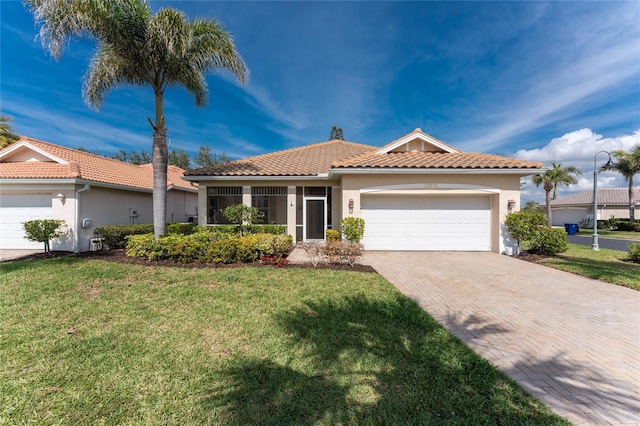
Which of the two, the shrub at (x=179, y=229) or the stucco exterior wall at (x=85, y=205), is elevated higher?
the stucco exterior wall at (x=85, y=205)

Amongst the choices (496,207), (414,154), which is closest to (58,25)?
(414,154)

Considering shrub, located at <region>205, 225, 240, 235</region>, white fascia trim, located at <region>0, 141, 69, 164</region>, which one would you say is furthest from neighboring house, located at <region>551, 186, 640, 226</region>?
white fascia trim, located at <region>0, 141, 69, 164</region>

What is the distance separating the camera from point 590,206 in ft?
105

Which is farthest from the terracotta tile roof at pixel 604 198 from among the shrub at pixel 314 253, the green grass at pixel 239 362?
the green grass at pixel 239 362

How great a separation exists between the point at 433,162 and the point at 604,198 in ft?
140

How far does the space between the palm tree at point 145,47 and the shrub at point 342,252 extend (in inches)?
248

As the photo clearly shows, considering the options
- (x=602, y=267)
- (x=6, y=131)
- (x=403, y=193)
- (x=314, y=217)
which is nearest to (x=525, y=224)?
(x=602, y=267)

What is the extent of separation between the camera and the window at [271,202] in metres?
13.3

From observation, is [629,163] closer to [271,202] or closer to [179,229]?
[271,202]

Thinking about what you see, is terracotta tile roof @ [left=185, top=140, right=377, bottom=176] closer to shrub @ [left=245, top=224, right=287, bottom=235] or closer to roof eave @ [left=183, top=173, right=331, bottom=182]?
roof eave @ [left=183, top=173, right=331, bottom=182]

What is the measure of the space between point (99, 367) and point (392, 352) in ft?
12.4

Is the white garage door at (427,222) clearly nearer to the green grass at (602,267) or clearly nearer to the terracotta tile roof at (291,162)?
the green grass at (602,267)

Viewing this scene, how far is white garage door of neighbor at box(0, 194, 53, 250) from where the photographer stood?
1111cm

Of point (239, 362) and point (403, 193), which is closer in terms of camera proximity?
point (239, 362)
